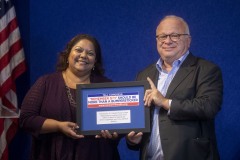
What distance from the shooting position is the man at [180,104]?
179 cm

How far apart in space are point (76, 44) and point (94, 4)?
108 centimetres

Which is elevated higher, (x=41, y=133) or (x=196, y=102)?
(x=196, y=102)

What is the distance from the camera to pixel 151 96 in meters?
1.81

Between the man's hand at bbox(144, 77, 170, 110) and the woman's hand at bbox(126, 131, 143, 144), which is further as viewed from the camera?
the woman's hand at bbox(126, 131, 143, 144)

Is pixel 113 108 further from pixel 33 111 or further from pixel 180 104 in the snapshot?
pixel 33 111

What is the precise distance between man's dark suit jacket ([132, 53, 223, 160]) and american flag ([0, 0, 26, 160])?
1.57 metres

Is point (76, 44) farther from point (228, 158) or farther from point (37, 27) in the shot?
point (228, 158)

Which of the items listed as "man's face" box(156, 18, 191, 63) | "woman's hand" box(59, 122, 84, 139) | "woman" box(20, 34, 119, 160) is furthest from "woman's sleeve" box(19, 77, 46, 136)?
"man's face" box(156, 18, 191, 63)

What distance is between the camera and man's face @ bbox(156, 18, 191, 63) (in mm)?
1951

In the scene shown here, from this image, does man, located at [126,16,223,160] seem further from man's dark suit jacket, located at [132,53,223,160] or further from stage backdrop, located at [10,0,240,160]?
stage backdrop, located at [10,0,240,160]

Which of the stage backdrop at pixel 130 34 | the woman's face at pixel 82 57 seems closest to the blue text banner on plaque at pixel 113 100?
the woman's face at pixel 82 57

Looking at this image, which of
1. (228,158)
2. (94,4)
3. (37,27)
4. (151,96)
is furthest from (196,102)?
(37,27)

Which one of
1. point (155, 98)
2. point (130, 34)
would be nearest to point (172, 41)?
point (155, 98)

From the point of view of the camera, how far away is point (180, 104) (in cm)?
177
